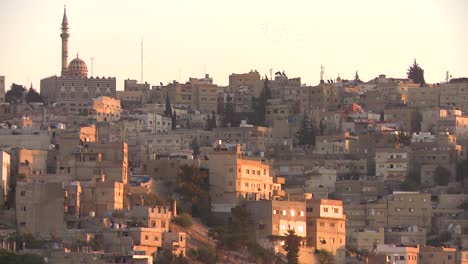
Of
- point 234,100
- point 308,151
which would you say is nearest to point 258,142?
point 308,151

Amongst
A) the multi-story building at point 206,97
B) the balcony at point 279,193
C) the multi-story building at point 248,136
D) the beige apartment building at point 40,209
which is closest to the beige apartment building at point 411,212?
the balcony at point 279,193

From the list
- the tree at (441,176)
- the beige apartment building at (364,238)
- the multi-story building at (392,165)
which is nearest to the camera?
the beige apartment building at (364,238)

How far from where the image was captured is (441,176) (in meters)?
93.9

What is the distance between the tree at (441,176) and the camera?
307 ft

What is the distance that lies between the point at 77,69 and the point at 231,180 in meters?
31.4

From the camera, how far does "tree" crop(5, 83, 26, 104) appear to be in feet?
351

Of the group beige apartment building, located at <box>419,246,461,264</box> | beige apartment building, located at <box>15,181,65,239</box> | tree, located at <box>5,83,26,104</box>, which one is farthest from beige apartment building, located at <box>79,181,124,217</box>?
tree, located at <box>5,83,26,104</box>

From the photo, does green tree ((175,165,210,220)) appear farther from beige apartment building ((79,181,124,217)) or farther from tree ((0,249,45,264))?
tree ((0,249,45,264))

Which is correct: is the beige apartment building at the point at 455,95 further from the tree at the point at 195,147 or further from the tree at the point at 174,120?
the tree at the point at 195,147

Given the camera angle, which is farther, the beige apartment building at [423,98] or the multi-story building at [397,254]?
the beige apartment building at [423,98]

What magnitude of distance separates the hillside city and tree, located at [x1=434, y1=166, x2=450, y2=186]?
0.07m

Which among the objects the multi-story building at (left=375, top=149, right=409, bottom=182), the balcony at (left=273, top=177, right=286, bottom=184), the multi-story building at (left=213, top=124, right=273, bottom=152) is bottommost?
the balcony at (left=273, top=177, right=286, bottom=184)

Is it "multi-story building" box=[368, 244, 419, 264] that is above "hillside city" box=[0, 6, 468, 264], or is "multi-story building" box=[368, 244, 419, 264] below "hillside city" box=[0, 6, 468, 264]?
below

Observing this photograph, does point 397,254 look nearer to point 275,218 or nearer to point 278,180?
point 275,218
